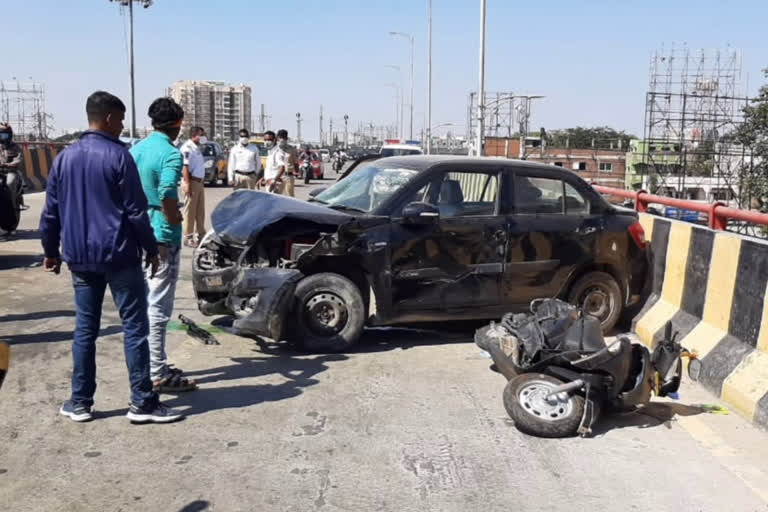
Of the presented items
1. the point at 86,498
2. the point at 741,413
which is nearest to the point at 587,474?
the point at 741,413

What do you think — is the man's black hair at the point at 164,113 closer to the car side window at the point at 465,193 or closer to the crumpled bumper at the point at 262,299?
the crumpled bumper at the point at 262,299

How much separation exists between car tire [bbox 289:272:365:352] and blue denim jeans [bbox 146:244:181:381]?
126cm

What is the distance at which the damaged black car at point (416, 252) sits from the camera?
6.57 m

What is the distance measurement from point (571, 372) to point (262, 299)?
2.50 metres

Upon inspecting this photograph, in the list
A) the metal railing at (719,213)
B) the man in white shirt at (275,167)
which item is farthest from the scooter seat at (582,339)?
the man in white shirt at (275,167)

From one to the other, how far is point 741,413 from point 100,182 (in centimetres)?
437

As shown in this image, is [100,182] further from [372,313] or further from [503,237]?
[503,237]

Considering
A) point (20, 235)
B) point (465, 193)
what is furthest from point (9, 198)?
point (465, 193)

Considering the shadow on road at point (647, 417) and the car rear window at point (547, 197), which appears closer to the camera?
the shadow on road at point (647, 417)

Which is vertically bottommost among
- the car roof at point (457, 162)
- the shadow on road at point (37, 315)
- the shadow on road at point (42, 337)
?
the shadow on road at point (42, 337)

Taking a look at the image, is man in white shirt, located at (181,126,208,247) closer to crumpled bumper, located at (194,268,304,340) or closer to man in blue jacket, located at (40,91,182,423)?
crumpled bumper, located at (194,268,304,340)

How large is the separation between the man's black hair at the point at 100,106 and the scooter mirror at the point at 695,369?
4240mm

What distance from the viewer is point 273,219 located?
21.4 ft

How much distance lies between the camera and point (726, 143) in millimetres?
46312
